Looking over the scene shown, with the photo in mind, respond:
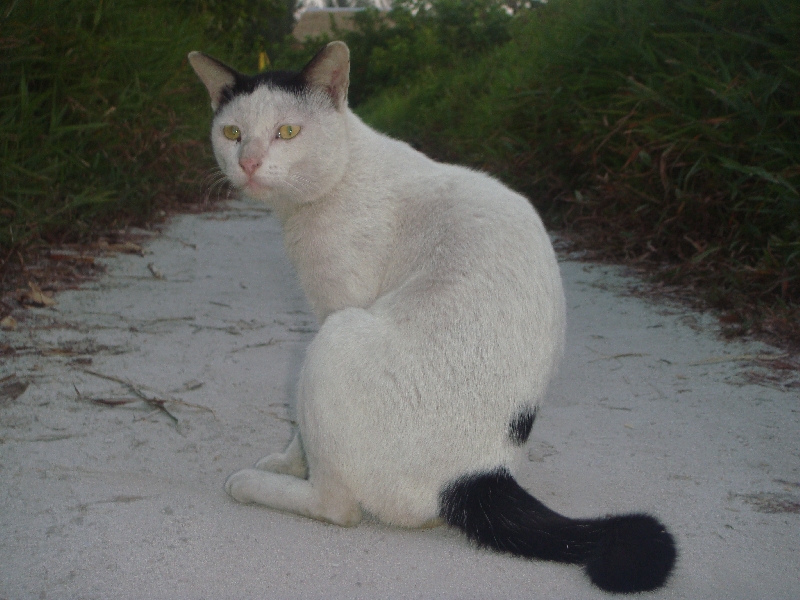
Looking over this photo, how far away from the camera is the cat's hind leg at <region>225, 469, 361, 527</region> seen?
203cm

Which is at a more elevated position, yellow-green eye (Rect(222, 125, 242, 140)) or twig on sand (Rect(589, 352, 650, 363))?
yellow-green eye (Rect(222, 125, 242, 140))

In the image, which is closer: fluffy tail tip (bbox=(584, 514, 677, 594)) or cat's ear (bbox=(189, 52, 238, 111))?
fluffy tail tip (bbox=(584, 514, 677, 594))

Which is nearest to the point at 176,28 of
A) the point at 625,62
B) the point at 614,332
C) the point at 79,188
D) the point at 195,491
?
the point at 79,188

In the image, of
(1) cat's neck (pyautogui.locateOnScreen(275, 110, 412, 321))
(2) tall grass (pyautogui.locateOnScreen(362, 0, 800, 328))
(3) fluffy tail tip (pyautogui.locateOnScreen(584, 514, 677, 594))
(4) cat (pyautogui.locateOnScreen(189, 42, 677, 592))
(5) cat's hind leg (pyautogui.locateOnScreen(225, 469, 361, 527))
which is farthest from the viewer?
(2) tall grass (pyautogui.locateOnScreen(362, 0, 800, 328))

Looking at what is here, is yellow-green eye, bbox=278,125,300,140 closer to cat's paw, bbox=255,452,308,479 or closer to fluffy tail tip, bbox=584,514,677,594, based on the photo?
cat's paw, bbox=255,452,308,479

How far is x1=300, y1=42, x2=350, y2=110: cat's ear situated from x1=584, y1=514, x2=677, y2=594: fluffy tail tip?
5.30 feet

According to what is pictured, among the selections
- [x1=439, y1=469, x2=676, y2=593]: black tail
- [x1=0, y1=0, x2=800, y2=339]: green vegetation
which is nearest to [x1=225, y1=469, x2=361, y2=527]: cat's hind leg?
[x1=439, y1=469, x2=676, y2=593]: black tail

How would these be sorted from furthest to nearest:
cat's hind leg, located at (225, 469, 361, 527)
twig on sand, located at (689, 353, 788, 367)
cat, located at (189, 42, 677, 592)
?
twig on sand, located at (689, 353, 788, 367), cat's hind leg, located at (225, 469, 361, 527), cat, located at (189, 42, 677, 592)

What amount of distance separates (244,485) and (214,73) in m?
1.41

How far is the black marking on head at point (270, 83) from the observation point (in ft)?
8.37

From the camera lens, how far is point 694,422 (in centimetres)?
272

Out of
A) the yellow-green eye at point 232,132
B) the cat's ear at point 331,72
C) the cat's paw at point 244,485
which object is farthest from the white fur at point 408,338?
the cat's ear at point 331,72

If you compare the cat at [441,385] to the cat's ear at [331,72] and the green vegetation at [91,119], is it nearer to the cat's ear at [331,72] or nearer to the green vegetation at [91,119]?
the cat's ear at [331,72]

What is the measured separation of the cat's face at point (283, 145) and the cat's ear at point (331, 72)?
1.4 inches
